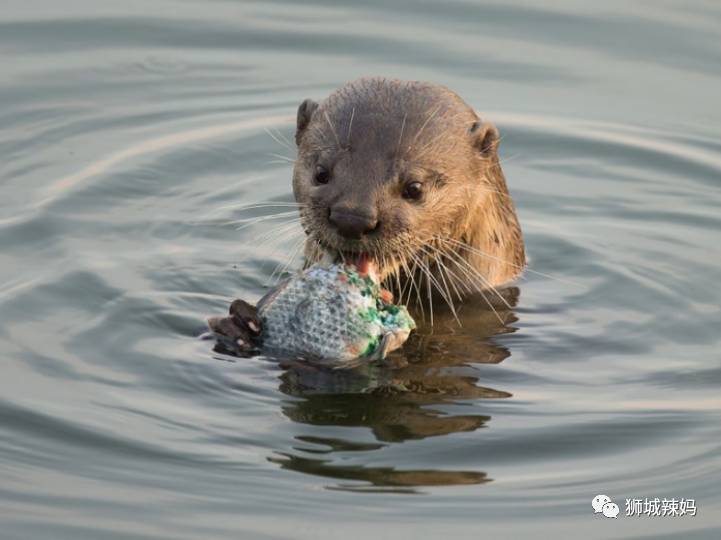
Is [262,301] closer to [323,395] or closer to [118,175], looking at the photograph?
[323,395]

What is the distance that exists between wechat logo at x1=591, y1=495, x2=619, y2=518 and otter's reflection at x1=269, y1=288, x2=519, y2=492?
35cm

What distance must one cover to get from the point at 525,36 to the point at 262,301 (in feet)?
14.5

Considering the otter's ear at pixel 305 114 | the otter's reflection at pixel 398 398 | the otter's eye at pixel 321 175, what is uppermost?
the otter's ear at pixel 305 114

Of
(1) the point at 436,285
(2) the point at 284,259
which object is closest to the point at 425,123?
(1) the point at 436,285

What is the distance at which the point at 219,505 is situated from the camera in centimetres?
483

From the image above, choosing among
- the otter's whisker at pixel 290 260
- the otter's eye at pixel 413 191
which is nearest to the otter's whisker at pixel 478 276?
the otter's eye at pixel 413 191

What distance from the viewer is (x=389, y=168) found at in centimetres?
588

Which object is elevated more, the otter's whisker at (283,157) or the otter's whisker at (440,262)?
the otter's whisker at (283,157)

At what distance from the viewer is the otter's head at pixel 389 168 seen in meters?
5.69

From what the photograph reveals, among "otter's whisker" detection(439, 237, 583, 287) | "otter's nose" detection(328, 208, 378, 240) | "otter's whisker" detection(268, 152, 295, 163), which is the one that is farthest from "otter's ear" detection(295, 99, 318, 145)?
"otter's nose" detection(328, 208, 378, 240)

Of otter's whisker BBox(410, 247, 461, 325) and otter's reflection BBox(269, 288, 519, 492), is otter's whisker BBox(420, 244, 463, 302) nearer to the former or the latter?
otter's whisker BBox(410, 247, 461, 325)

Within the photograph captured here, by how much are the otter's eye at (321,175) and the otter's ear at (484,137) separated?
0.76 meters

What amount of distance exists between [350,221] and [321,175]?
1.31ft

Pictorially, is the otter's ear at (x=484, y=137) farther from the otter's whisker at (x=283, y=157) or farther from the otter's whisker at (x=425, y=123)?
the otter's whisker at (x=283, y=157)
